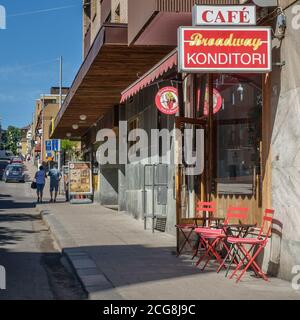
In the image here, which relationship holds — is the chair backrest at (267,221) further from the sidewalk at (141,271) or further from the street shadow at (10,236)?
the street shadow at (10,236)

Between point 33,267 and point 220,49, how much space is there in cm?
457

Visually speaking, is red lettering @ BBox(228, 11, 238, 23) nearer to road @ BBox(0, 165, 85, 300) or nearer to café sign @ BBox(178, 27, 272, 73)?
café sign @ BBox(178, 27, 272, 73)

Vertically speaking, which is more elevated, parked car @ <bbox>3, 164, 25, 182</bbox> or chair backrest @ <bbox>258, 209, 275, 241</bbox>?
parked car @ <bbox>3, 164, 25, 182</bbox>

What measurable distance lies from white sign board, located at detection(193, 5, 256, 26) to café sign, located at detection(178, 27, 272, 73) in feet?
0.58

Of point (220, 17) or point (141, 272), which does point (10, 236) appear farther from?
point (220, 17)

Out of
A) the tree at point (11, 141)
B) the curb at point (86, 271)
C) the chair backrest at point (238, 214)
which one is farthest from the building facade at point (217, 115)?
the tree at point (11, 141)

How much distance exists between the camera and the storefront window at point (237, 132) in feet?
31.8

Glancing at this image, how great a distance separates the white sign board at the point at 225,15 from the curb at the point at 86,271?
3.88 meters

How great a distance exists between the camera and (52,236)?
1452 cm

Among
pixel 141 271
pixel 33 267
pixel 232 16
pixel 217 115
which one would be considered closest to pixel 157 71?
pixel 217 115

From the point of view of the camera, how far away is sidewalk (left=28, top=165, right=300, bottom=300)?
7.39 metres

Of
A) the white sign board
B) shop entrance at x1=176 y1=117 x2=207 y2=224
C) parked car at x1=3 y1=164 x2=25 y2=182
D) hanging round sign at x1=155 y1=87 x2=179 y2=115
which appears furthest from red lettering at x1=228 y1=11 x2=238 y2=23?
parked car at x1=3 y1=164 x2=25 y2=182

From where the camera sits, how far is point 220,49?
28.7ft

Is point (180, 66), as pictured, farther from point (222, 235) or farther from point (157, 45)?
point (157, 45)
